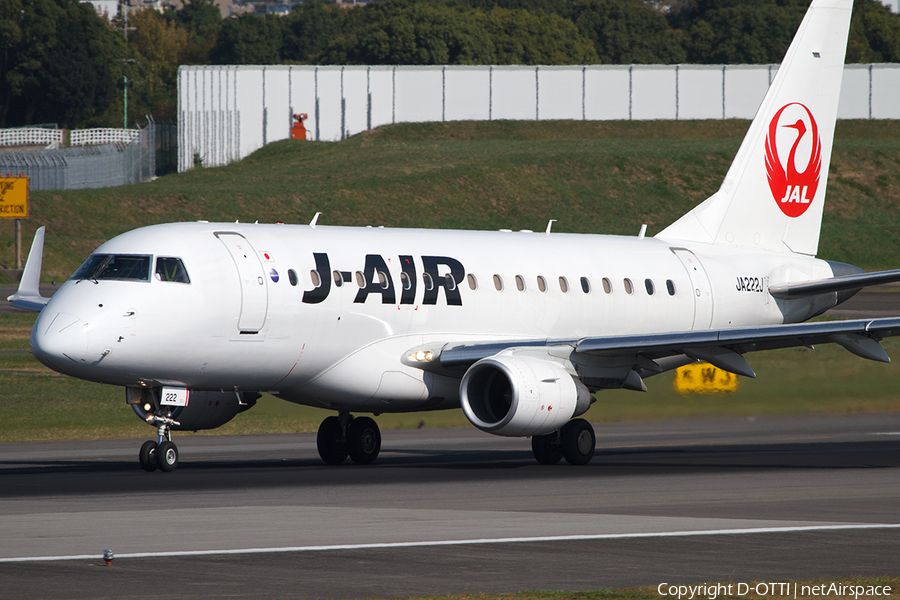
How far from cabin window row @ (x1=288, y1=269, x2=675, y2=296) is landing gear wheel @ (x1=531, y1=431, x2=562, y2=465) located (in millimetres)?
3029

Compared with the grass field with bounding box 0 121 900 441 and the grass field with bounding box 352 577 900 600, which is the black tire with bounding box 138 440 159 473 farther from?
the grass field with bounding box 0 121 900 441

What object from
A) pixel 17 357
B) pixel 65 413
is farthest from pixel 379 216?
pixel 65 413

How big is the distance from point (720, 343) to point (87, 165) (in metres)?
83.7

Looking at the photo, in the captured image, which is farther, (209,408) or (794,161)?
(794,161)

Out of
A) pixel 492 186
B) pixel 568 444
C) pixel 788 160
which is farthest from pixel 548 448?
pixel 492 186

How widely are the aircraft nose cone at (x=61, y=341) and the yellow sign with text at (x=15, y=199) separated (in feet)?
180

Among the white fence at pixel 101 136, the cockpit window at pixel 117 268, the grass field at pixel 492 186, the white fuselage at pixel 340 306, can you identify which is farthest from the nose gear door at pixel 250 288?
the white fence at pixel 101 136

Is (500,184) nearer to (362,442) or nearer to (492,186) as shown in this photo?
(492,186)

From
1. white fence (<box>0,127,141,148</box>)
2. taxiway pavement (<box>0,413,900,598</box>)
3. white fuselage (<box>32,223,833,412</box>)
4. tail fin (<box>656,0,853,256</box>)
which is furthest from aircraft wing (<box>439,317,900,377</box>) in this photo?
white fence (<box>0,127,141,148</box>)

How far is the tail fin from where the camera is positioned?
106ft

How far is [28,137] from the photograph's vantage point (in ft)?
403

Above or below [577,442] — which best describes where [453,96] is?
above

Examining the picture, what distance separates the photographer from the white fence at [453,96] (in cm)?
11350

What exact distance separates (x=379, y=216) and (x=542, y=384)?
71939 mm
